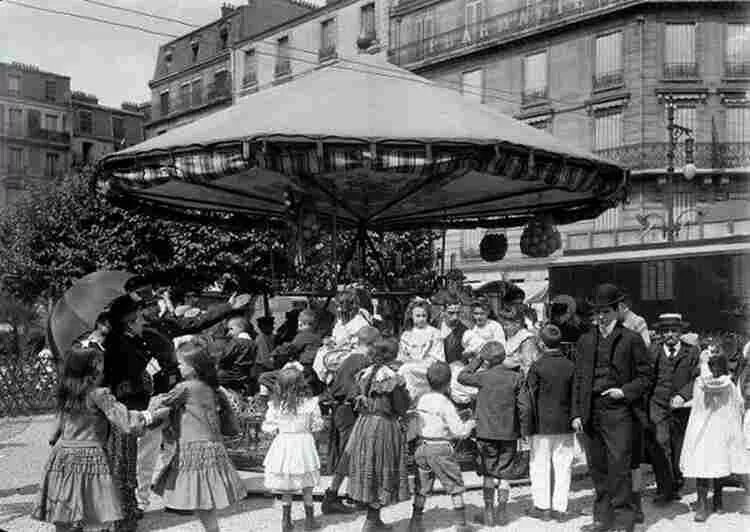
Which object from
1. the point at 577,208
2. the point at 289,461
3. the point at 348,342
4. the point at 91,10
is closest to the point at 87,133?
the point at 91,10

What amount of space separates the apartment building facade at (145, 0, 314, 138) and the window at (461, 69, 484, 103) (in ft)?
36.0

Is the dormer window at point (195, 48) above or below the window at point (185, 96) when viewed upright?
above

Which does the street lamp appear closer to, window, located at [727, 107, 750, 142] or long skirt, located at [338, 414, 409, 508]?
window, located at [727, 107, 750, 142]

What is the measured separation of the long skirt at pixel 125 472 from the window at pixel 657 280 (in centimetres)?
1815

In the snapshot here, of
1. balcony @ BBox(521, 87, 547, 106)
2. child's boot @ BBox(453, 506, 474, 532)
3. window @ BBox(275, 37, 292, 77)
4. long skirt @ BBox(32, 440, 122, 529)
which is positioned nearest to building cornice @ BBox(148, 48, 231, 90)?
window @ BBox(275, 37, 292, 77)

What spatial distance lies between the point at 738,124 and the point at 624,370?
3315 cm

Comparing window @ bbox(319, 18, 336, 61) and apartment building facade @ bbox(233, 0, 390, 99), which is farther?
window @ bbox(319, 18, 336, 61)

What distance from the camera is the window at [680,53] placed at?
3716cm

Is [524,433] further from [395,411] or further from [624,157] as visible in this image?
[624,157]

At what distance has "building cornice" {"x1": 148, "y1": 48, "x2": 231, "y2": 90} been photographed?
45.0m

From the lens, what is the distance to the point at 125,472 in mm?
7531

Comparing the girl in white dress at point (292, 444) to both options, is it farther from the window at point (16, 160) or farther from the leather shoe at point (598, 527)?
the window at point (16, 160)

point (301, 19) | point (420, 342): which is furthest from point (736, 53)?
point (420, 342)

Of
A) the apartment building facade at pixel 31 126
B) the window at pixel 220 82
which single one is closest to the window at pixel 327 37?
the window at pixel 220 82
